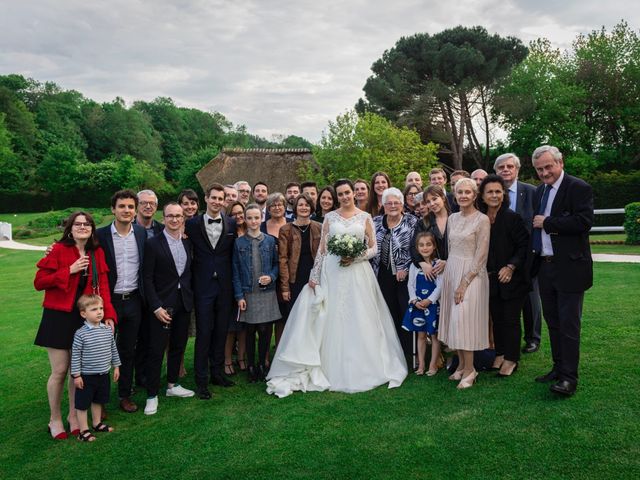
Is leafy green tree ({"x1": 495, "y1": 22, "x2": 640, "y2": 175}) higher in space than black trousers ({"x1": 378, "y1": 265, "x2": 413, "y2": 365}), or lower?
higher

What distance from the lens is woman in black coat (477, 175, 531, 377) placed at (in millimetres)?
5168

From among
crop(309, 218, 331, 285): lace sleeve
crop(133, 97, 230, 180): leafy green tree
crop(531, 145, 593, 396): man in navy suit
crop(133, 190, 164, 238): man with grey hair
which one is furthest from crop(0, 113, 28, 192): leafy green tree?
crop(531, 145, 593, 396): man in navy suit

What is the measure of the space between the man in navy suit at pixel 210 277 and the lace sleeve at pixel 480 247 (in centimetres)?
283

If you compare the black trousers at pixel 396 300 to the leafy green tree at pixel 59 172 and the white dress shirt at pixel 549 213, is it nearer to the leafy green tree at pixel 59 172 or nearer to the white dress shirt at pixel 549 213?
the white dress shirt at pixel 549 213

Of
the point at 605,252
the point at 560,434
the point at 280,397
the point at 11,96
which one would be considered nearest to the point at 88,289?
the point at 280,397

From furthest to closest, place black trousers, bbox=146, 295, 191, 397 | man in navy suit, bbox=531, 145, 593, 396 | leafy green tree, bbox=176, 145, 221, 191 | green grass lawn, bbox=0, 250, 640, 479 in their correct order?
leafy green tree, bbox=176, 145, 221, 191
black trousers, bbox=146, 295, 191, 397
man in navy suit, bbox=531, 145, 593, 396
green grass lawn, bbox=0, 250, 640, 479

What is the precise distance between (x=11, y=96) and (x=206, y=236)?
217ft

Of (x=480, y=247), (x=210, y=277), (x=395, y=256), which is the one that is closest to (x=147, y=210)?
(x=210, y=277)

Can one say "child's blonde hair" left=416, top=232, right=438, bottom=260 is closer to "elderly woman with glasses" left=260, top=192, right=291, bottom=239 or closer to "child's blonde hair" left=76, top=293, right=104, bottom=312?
"elderly woman with glasses" left=260, top=192, right=291, bottom=239

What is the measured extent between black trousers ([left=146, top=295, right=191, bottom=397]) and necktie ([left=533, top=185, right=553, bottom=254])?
4.00 meters

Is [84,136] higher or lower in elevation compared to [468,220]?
higher

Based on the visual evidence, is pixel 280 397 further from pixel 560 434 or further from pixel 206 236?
pixel 560 434

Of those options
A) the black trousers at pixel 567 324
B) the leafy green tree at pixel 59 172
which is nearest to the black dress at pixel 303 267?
the black trousers at pixel 567 324

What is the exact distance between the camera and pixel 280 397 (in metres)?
5.37
